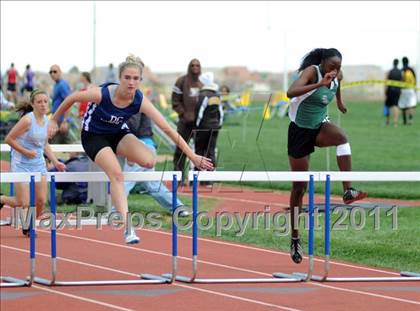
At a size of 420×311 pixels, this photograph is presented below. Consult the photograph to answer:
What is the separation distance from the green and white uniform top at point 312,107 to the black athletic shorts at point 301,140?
1.6 inches

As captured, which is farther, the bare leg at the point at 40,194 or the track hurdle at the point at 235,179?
the bare leg at the point at 40,194

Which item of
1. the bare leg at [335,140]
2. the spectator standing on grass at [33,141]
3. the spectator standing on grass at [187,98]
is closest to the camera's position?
the bare leg at [335,140]

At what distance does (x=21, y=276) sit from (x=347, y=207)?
411 centimetres

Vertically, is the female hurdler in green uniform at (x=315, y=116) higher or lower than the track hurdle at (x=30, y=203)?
higher

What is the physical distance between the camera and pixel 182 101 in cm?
1820

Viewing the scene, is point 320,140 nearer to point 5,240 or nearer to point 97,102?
point 97,102

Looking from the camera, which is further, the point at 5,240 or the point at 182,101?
the point at 182,101

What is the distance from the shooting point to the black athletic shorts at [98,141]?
9812 mm

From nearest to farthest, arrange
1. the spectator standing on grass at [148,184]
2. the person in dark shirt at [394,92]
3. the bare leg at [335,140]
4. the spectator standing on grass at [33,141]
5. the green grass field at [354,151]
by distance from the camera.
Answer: the bare leg at [335,140]
the spectator standing on grass at [33,141]
the spectator standing on grass at [148,184]
the green grass field at [354,151]
the person in dark shirt at [394,92]

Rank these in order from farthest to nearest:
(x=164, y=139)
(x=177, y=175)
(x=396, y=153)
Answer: (x=396, y=153) → (x=164, y=139) → (x=177, y=175)

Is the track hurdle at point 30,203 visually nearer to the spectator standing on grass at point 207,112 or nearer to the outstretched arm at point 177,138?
the outstretched arm at point 177,138

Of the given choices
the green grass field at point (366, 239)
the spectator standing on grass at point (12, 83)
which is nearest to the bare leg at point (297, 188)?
the green grass field at point (366, 239)

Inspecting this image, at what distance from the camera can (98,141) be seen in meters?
9.84

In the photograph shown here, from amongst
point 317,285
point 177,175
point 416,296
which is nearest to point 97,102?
point 177,175
